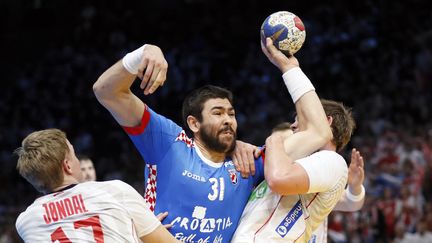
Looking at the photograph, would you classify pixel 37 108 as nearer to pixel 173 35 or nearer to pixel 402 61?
pixel 173 35

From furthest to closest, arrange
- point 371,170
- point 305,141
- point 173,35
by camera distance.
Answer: point 173,35 < point 371,170 < point 305,141

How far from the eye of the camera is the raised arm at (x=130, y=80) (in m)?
4.13

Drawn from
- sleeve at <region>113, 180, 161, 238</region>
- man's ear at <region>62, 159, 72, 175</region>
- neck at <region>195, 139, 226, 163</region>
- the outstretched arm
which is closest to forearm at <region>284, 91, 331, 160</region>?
neck at <region>195, 139, 226, 163</region>

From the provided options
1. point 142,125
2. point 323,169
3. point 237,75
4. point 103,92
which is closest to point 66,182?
point 103,92

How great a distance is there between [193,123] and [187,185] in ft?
1.59

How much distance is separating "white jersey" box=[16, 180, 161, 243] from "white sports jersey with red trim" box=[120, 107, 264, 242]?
582 mm

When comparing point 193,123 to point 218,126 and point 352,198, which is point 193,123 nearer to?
point 218,126

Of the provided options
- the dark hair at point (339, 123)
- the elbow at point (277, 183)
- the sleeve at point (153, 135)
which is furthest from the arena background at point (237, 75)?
the elbow at point (277, 183)

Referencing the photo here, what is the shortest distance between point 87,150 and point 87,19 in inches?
233

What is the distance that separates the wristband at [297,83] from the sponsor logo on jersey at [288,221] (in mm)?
726

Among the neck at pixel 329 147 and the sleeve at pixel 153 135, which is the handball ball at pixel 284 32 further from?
the sleeve at pixel 153 135

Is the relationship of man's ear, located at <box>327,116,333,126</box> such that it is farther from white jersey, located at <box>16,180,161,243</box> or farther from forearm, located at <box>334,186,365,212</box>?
white jersey, located at <box>16,180,161,243</box>

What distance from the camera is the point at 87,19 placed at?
21547 mm

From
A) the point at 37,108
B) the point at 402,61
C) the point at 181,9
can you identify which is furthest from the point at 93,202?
the point at 181,9
